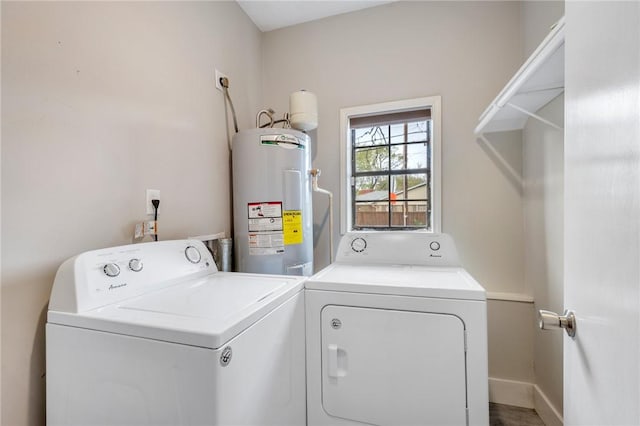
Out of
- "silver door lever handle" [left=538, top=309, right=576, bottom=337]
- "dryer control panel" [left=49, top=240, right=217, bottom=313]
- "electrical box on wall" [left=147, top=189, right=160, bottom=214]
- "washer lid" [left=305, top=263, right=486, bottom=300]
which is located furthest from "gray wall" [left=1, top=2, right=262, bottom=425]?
"silver door lever handle" [left=538, top=309, right=576, bottom=337]

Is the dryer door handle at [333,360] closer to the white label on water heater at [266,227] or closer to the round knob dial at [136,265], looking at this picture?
→ the white label on water heater at [266,227]

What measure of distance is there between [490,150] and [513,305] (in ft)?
3.41

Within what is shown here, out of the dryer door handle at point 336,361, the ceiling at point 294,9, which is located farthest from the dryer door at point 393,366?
the ceiling at point 294,9

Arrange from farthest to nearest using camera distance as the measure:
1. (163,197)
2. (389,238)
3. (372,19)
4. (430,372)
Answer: (372,19), (389,238), (163,197), (430,372)

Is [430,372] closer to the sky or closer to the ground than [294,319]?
closer to the ground

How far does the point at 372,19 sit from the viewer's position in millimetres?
2162

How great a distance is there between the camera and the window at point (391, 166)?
2.09 m

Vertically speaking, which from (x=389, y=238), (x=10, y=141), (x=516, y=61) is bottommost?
(x=389, y=238)

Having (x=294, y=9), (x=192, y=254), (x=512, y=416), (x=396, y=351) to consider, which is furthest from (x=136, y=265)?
(x=512, y=416)

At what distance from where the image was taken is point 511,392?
1835 millimetres

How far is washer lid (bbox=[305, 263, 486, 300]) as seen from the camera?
1163 millimetres

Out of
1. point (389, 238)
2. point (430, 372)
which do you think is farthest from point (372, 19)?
point (430, 372)

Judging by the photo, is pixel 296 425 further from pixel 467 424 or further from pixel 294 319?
pixel 467 424

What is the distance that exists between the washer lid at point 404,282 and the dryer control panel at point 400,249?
0.28 ft
